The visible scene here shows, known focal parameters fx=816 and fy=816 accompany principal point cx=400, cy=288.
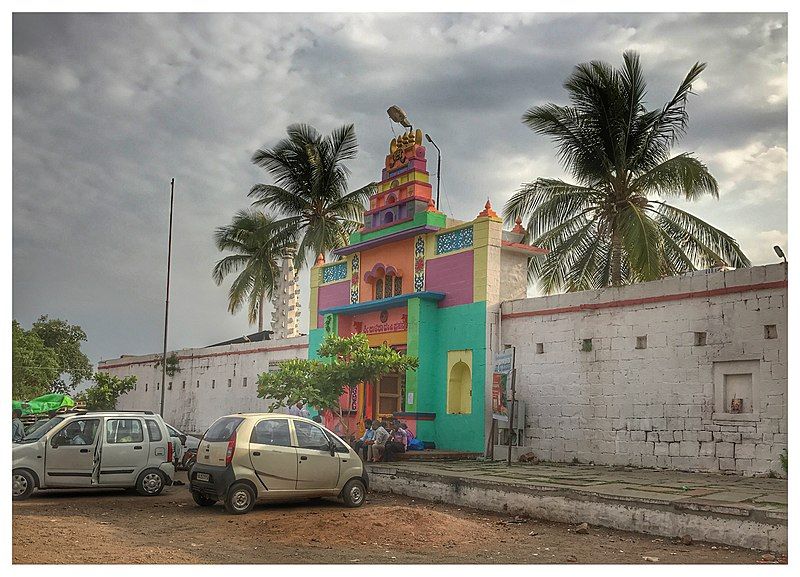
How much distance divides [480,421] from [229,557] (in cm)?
911

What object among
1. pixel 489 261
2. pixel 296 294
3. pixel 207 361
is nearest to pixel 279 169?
pixel 296 294

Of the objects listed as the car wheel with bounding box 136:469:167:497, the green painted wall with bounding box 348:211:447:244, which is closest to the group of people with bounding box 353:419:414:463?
the car wheel with bounding box 136:469:167:497

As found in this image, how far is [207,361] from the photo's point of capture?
26.6 metres

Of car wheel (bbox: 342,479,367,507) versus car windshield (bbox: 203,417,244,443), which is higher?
car windshield (bbox: 203,417,244,443)

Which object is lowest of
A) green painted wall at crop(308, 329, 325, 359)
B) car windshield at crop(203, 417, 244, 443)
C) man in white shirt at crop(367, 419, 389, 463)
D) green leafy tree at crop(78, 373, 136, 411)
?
man in white shirt at crop(367, 419, 389, 463)

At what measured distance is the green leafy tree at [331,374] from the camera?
15.9 metres

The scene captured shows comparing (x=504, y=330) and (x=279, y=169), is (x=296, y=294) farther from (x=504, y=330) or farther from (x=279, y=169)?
(x=504, y=330)

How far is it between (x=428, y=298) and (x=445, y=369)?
5.25 feet

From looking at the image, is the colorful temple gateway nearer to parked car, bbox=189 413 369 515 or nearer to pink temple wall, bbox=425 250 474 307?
pink temple wall, bbox=425 250 474 307

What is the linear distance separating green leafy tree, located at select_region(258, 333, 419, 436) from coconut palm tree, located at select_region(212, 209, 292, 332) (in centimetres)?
1105

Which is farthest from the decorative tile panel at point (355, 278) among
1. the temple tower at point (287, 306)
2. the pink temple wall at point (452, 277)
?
the temple tower at point (287, 306)

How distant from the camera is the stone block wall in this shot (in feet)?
39.8

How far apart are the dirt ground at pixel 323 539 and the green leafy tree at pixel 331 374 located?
4957 millimetres

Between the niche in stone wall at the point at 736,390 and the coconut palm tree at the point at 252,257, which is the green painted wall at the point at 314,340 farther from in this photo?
the niche in stone wall at the point at 736,390
